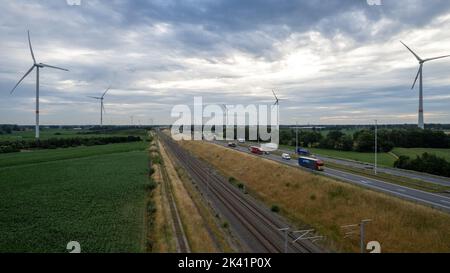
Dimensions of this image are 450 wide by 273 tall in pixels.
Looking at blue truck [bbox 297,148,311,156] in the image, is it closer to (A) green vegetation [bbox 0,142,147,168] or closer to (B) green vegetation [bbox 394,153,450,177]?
(B) green vegetation [bbox 394,153,450,177]

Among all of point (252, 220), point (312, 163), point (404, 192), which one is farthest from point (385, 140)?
point (252, 220)

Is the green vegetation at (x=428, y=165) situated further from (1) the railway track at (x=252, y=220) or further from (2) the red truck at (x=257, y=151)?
(2) the red truck at (x=257, y=151)

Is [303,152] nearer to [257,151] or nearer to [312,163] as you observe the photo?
[257,151]

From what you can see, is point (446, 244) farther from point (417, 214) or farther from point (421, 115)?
point (421, 115)

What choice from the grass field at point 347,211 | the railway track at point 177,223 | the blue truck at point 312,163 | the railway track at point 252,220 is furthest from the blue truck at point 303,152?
the railway track at point 177,223
